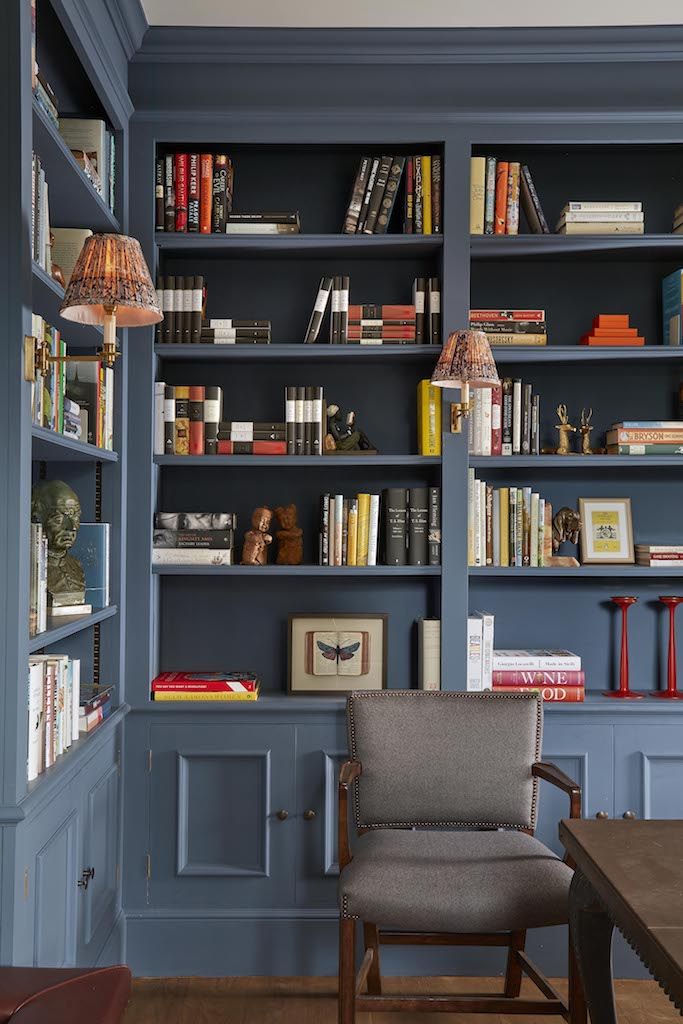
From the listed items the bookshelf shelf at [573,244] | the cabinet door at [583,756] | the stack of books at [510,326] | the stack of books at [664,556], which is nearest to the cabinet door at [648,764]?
the cabinet door at [583,756]

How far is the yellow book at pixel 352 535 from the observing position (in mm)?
3000

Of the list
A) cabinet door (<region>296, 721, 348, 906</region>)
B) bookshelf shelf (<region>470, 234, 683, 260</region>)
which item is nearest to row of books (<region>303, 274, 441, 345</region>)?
bookshelf shelf (<region>470, 234, 683, 260</region>)

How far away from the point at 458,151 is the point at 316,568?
4.57 ft

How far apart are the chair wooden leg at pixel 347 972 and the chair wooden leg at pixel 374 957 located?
1.08ft

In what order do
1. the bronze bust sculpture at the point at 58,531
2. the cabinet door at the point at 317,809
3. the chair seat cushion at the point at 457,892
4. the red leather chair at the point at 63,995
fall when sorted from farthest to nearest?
the cabinet door at the point at 317,809
the bronze bust sculpture at the point at 58,531
the chair seat cushion at the point at 457,892
the red leather chair at the point at 63,995

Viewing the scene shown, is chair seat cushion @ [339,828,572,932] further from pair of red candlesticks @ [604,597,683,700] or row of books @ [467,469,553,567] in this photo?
row of books @ [467,469,553,567]

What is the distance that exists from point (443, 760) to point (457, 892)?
1.62 feet

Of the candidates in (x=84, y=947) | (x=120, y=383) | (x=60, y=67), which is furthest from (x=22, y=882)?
(x=60, y=67)

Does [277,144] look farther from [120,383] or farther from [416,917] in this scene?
[416,917]

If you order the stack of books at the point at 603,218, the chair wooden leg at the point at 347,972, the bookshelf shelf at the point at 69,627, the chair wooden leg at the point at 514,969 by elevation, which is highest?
the stack of books at the point at 603,218

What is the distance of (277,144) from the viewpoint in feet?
9.94

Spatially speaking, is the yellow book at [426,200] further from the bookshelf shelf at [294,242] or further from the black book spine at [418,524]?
the black book spine at [418,524]

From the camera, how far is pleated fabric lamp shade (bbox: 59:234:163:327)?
1998 mm

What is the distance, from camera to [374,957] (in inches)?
105
